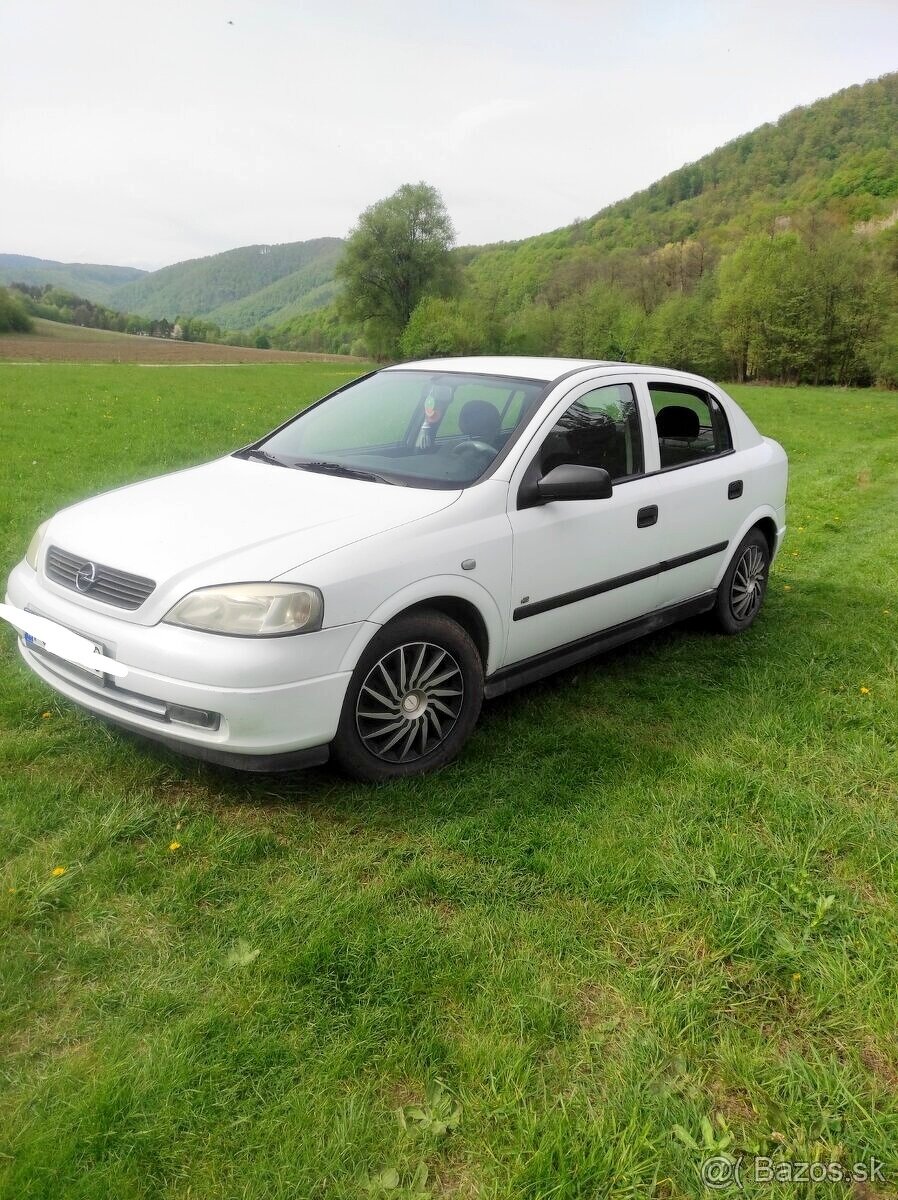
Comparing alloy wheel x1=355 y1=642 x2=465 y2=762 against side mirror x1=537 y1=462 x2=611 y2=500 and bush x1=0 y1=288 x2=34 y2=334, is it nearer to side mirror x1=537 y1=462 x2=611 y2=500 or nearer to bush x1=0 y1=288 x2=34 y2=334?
side mirror x1=537 y1=462 x2=611 y2=500

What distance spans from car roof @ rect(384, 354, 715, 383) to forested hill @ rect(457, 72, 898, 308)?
233 ft

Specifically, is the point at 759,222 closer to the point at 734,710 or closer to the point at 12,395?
the point at 12,395

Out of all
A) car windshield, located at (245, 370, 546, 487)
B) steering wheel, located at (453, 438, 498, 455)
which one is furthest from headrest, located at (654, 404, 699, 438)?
steering wheel, located at (453, 438, 498, 455)

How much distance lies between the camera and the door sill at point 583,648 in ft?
12.3

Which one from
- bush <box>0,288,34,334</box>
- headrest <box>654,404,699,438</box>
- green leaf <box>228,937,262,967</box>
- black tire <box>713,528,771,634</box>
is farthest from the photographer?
bush <box>0,288,34,334</box>

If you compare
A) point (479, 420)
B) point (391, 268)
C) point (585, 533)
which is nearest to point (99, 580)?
point (479, 420)

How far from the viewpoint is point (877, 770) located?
3668mm

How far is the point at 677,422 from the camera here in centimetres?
478

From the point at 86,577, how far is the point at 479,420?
188 cm

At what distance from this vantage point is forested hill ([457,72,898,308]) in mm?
75500

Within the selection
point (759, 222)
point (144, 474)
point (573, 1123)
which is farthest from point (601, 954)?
point (759, 222)

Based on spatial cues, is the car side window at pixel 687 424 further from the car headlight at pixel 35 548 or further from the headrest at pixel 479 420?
the car headlight at pixel 35 548

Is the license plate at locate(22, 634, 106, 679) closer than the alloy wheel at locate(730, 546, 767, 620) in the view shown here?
Yes

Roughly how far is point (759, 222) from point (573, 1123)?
3346 inches
